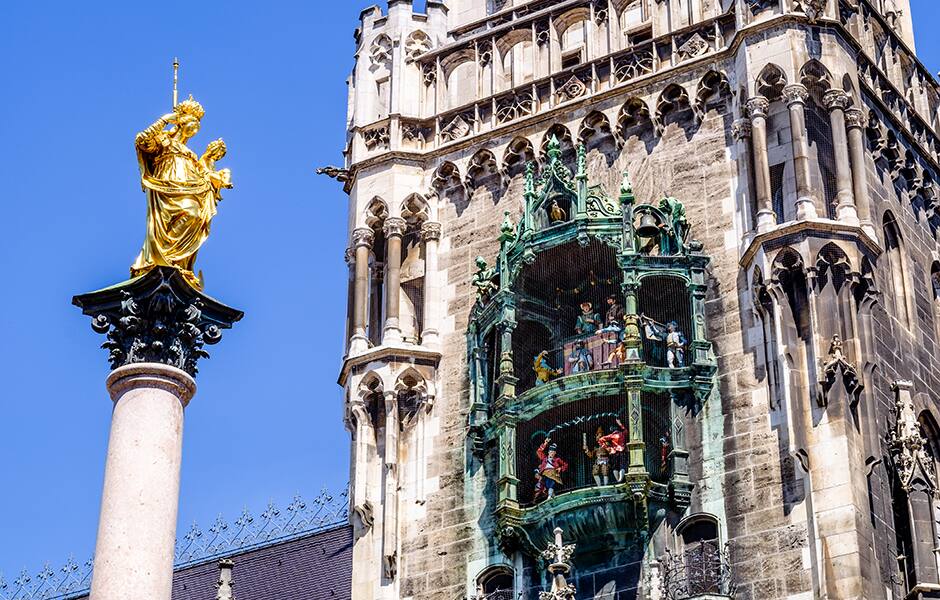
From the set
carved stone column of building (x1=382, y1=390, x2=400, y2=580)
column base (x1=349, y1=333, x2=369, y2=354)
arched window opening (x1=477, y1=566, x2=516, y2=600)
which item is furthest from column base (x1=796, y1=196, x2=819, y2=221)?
column base (x1=349, y1=333, x2=369, y2=354)

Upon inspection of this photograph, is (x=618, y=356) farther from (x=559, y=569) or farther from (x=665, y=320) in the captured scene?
(x=559, y=569)

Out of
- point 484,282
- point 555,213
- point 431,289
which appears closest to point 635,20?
point 555,213

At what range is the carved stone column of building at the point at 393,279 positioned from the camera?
36719 mm

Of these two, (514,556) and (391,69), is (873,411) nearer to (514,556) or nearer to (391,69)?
(514,556)

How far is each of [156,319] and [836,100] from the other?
44.4 feet

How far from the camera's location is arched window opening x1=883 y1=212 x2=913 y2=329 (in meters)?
35.0

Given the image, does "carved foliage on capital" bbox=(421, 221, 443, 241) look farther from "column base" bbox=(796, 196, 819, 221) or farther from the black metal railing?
the black metal railing

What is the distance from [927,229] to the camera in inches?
1480

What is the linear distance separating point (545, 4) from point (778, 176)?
7514 mm

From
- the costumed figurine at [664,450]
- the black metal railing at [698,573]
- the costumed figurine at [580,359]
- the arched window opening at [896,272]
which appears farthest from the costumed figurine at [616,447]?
the arched window opening at [896,272]

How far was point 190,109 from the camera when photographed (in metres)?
27.6

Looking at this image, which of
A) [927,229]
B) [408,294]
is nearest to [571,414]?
[408,294]

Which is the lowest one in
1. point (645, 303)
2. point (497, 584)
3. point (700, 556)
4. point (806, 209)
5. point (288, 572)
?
point (700, 556)

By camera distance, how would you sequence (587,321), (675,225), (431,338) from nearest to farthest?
(675,225), (587,321), (431,338)
